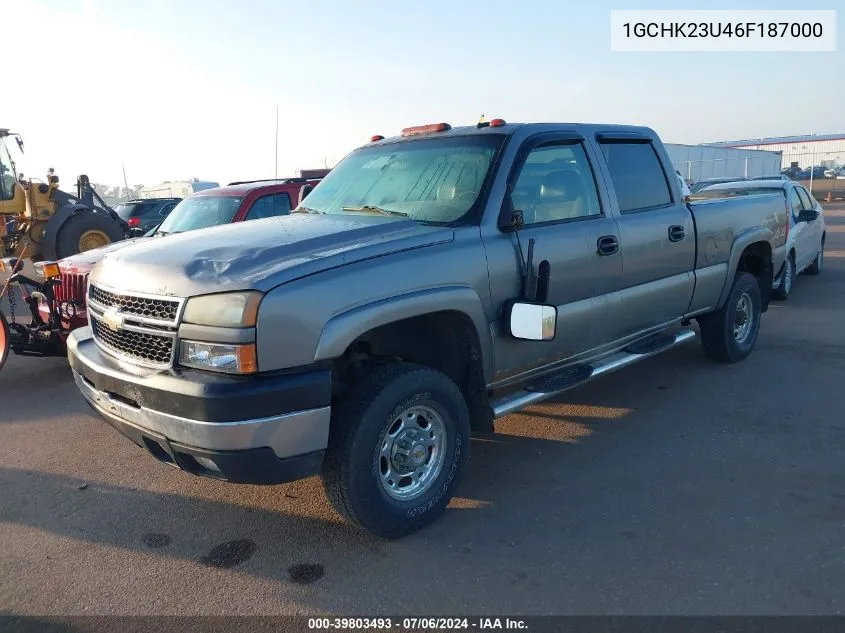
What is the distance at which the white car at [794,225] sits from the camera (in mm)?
9352

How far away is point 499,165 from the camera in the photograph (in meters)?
3.91

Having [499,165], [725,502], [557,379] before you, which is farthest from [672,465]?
[499,165]

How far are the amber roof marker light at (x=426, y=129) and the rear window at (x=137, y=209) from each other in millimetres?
15379

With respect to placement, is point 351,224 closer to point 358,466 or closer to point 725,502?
point 358,466

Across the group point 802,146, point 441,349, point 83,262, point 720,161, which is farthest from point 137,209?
point 802,146

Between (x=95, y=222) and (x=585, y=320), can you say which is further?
(x=95, y=222)

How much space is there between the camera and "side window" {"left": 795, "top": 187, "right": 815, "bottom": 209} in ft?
34.7

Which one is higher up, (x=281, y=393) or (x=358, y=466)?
(x=281, y=393)

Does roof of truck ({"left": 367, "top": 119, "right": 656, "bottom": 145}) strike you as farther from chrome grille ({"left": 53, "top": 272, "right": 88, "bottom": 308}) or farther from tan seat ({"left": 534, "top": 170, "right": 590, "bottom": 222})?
chrome grille ({"left": 53, "top": 272, "right": 88, "bottom": 308})

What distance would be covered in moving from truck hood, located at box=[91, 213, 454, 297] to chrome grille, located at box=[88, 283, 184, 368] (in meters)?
0.05

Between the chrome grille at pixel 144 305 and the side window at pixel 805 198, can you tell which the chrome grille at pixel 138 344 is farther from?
the side window at pixel 805 198

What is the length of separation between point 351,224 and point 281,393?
1.27m

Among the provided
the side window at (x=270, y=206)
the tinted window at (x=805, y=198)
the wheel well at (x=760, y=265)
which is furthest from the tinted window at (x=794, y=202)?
the side window at (x=270, y=206)

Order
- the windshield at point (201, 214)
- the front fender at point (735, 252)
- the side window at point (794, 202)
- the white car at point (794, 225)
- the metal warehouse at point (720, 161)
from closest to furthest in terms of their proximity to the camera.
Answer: the front fender at point (735, 252) → the windshield at point (201, 214) → the white car at point (794, 225) → the side window at point (794, 202) → the metal warehouse at point (720, 161)
